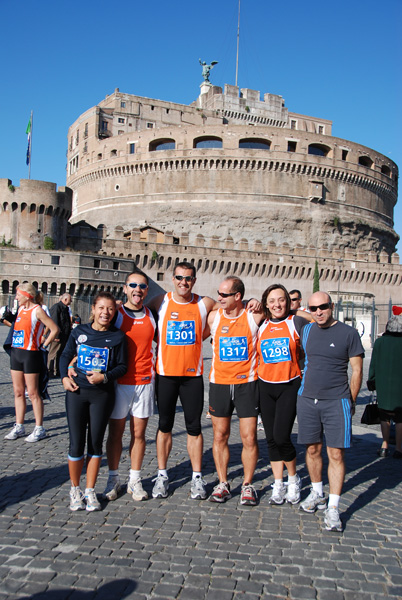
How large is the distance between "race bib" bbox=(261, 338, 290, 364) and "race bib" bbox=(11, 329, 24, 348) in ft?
9.32

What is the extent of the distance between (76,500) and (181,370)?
4.08 ft

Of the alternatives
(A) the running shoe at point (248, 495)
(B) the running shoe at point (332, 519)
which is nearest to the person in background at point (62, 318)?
(A) the running shoe at point (248, 495)

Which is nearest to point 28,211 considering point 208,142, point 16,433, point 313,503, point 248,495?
point 208,142

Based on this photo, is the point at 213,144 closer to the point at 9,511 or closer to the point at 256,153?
the point at 256,153

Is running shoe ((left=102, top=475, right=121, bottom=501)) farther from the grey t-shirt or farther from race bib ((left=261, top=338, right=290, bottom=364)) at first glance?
the grey t-shirt

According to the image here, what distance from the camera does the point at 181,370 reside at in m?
4.25

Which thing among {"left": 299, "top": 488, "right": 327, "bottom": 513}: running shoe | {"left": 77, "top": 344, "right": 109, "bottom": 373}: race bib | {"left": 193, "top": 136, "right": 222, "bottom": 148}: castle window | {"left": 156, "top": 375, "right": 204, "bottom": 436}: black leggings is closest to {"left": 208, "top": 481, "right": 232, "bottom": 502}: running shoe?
{"left": 156, "top": 375, "right": 204, "bottom": 436}: black leggings

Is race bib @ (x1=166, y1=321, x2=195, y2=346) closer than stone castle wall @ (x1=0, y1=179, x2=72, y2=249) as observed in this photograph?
Yes

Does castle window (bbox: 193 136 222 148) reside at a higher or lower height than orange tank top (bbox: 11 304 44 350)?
higher

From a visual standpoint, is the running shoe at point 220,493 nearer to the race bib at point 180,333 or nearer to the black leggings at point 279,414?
the black leggings at point 279,414

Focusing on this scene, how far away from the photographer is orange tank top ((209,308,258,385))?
4.27 meters

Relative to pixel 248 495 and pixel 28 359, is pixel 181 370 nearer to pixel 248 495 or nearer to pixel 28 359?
pixel 248 495

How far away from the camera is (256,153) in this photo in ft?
145

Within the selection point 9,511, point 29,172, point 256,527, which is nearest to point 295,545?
point 256,527
